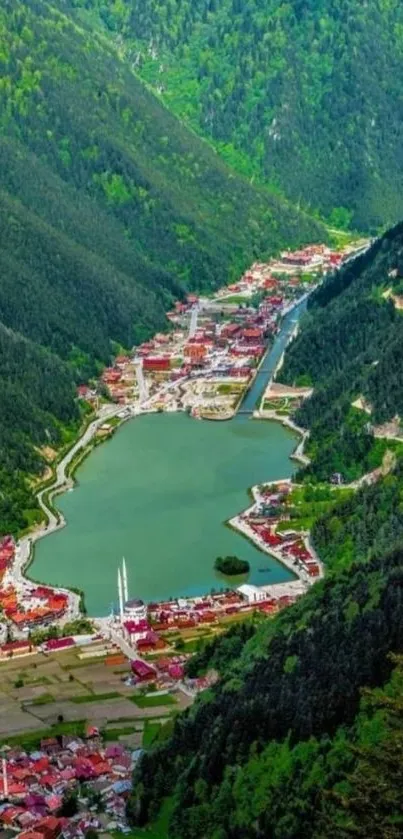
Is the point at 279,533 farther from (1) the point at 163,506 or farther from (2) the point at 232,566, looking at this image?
(1) the point at 163,506

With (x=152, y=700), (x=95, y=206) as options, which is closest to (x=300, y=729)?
(x=152, y=700)

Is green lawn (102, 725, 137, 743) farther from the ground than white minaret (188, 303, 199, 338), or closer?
closer

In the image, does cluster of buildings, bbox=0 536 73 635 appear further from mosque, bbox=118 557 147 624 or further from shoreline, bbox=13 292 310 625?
mosque, bbox=118 557 147 624

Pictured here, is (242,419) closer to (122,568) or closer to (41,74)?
(122,568)

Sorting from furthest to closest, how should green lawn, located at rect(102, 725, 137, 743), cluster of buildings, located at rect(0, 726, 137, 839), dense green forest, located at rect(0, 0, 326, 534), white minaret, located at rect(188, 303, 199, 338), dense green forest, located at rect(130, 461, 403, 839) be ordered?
white minaret, located at rect(188, 303, 199, 338)
dense green forest, located at rect(0, 0, 326, 534)
green lawn, located at rect(102, 725, 137, 743)
cluster of buildings, located at rect(0, 726, 137, 839)
dense green forest, located at rect(130, 461, 403, 839)

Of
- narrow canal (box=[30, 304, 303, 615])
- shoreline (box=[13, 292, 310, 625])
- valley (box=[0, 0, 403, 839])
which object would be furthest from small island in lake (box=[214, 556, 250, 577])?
shoreline (box=[13, 292, 310, 625])

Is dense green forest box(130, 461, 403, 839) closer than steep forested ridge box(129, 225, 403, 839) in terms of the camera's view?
No
